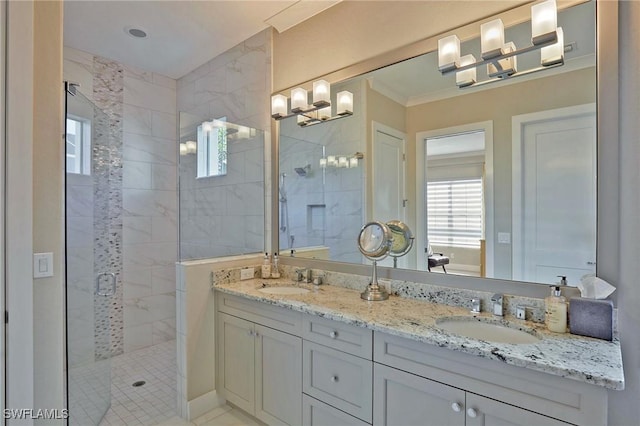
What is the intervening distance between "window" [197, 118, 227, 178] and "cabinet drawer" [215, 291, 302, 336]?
116cm

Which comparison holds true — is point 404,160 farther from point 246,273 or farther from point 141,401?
point 141,401

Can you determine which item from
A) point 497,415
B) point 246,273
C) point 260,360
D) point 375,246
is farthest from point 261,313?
point 497,415

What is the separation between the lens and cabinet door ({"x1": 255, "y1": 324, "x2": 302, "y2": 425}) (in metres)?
1.83

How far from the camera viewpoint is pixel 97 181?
250 cm

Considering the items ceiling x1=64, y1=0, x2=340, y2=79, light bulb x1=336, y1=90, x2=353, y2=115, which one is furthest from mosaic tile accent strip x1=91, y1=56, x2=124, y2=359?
light bulb x1=336, y1=90, x2=353, y2=115

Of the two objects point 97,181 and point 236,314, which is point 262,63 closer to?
point 97,181

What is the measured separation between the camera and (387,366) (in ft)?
4.85

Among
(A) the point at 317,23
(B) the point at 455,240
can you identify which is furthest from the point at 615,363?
(A) the point at 317,23

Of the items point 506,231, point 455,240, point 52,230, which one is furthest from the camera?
point 455,240

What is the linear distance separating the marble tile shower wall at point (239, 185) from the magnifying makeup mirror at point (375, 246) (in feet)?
3.36

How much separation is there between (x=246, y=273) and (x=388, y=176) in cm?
125

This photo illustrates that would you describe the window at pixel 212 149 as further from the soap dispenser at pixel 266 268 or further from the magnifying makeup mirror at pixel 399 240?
the magnifying makeup mirror at pixel 399 240

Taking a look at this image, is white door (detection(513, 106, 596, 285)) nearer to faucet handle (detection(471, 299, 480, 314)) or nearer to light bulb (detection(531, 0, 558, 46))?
faucet handle (detection(471, 299, 480, 314))

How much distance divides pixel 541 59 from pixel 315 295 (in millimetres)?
1690
